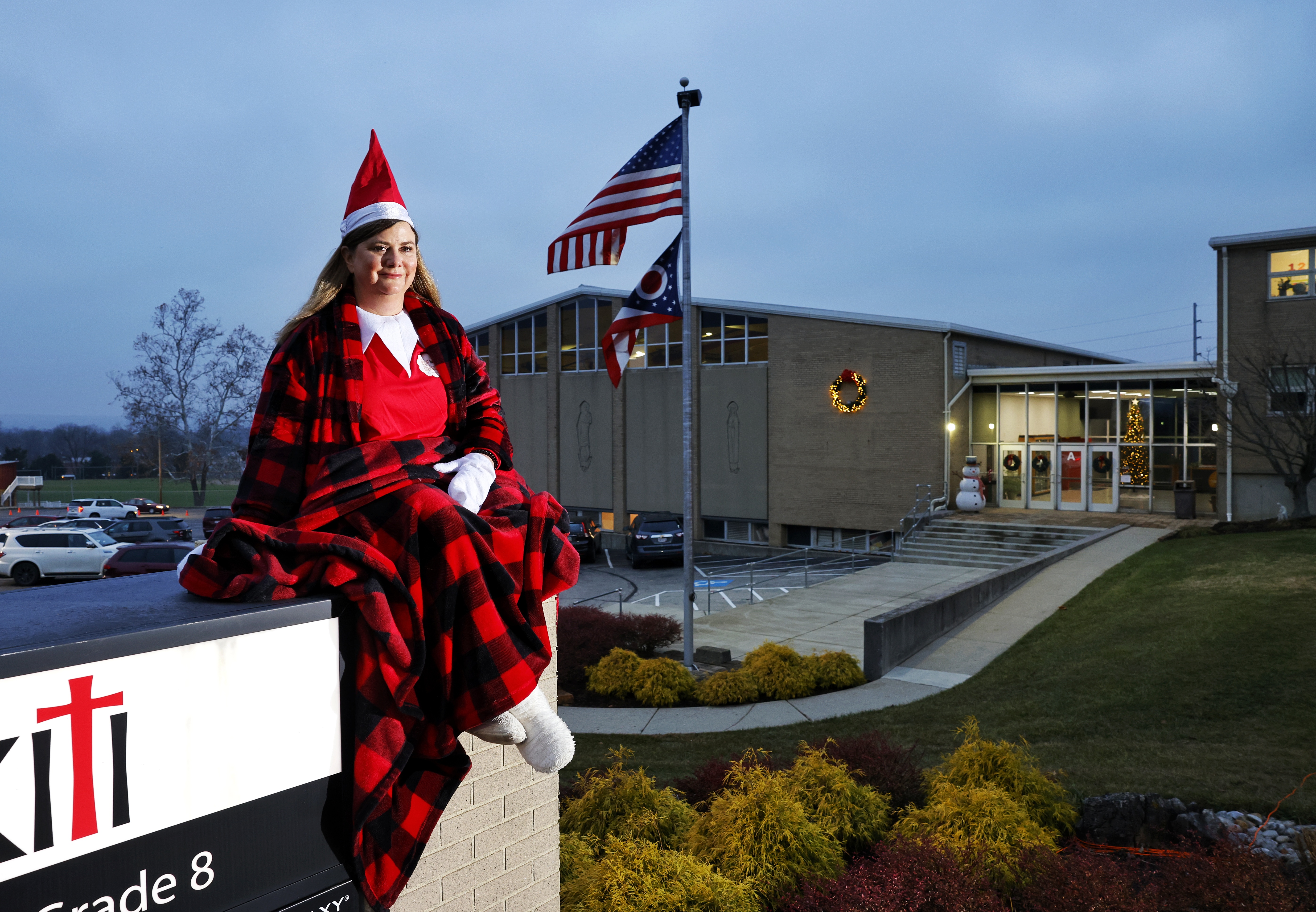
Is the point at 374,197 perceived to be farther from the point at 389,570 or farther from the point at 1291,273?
the point at 1291,273

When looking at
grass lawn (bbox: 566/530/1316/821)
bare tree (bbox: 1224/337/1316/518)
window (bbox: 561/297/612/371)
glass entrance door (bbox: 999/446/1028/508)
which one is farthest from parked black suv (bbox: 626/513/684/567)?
bare tree (bbox: 1224/337/1316/518)

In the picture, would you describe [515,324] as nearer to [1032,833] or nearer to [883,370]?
[883,370]

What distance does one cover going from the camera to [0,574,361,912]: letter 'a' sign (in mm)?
1665

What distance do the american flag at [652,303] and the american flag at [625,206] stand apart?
1.99 ft

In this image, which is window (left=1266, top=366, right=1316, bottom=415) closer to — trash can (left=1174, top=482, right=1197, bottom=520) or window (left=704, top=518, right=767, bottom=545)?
trash can (left=1174, top=482, right=1197, bottom=520)

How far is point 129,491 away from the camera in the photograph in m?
78.1

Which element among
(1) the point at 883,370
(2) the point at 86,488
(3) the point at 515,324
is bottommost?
(2) the point at 86,488

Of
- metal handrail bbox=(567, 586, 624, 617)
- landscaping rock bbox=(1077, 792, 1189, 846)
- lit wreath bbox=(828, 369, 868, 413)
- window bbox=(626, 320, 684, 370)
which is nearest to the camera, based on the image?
landscaping rock bbox=(1077, 792, 1189, 846)

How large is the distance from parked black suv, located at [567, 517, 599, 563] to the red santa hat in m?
23.0

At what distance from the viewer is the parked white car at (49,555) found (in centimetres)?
2486

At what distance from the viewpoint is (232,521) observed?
2.29m

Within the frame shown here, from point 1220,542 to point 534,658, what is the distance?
63.5 ft

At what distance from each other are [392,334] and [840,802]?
176 inches

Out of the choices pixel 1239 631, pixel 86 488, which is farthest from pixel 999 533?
pixel 86 488
